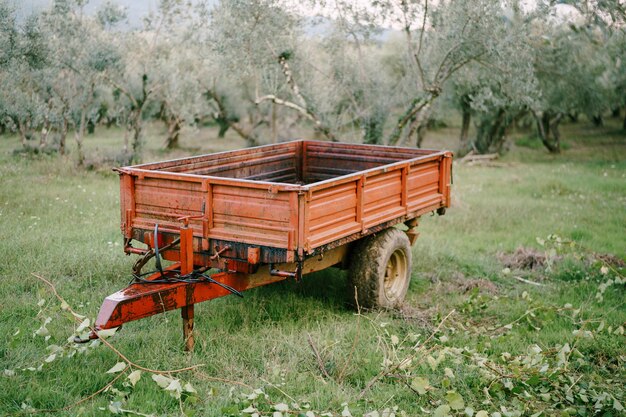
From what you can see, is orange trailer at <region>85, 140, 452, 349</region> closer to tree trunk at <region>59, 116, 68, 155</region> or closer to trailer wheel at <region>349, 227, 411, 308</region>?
trailer wheel at <region>349, 227, 411, 308</region>

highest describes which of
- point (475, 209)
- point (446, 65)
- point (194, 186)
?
point (446, 65)

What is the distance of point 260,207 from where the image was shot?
5965 mm

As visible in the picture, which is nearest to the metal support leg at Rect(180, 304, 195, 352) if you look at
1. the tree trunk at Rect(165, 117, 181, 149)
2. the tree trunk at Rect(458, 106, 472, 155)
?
the tree trunk at Rect(165, 117, 181, 149)

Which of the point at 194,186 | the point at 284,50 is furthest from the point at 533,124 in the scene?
the point at 194,186

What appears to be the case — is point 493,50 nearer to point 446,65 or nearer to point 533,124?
point 446,65

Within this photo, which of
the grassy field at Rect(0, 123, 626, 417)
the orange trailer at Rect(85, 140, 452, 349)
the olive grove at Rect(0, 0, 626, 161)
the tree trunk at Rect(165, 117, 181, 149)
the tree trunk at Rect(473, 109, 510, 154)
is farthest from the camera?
the tree trunk at Rect(473, 109, 510, 154)

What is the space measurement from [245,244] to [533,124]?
29497 mm

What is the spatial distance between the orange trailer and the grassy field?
0.44m

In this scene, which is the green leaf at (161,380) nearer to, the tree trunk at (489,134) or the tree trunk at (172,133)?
the tree trunk at (172,133)

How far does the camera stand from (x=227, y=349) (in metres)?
5.92

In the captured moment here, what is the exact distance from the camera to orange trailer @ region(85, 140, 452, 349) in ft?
18.7

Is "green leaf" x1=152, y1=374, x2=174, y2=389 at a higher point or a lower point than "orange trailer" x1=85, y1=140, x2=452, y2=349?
lower

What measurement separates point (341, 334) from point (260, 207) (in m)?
1.42

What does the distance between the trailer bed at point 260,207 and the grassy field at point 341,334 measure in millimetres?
779
